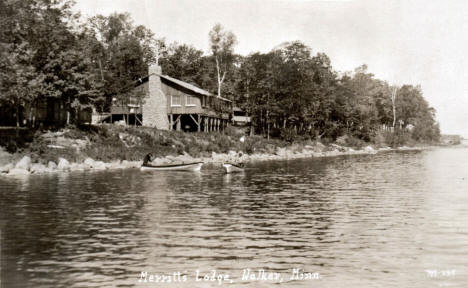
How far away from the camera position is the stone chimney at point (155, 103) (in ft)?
219

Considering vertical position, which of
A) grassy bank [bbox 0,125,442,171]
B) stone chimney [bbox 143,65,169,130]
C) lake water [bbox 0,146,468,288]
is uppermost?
stone chimney [bbox 143,65,169,130]

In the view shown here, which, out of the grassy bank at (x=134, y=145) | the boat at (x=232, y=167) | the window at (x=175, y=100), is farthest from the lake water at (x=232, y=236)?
the window at (x=175, y=100)

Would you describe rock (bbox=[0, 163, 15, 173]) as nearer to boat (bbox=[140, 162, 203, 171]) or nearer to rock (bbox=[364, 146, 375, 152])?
boat (bbox=[140, 162, 203, 171])

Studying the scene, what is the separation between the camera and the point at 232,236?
15742 millimetres

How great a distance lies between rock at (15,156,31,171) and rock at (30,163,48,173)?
0.40m

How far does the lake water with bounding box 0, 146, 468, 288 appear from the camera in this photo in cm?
1155

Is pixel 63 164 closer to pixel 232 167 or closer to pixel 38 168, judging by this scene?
pixel 38 168

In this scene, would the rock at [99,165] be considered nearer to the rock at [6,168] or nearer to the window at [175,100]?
the rock at [6,168]

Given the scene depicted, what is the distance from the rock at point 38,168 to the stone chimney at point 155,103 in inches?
1076

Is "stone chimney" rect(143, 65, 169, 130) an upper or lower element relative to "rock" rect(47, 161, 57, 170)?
upper

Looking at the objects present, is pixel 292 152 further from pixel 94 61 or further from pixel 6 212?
pixel 6 212

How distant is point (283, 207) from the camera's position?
22.3 m

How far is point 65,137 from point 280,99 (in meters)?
40.9

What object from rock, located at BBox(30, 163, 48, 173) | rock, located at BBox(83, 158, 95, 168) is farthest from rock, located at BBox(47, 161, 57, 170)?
rock, located at BBox(83, 158, 95, 168)
